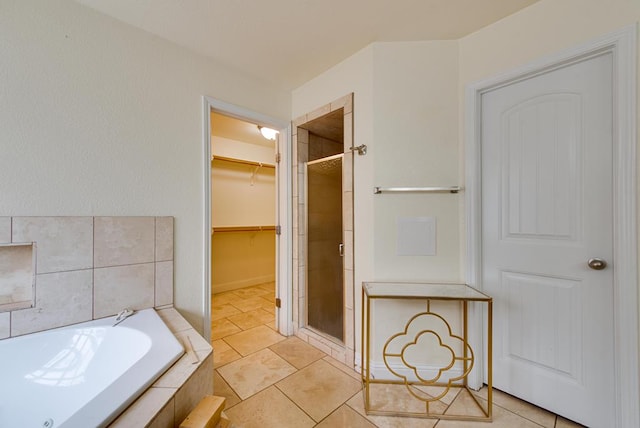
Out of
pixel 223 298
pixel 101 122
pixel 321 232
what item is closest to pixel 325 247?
pixel 321 232

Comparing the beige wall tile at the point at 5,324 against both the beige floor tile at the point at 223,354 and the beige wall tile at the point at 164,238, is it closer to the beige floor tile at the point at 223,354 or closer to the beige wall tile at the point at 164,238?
the beige wall tile at the point at 164,238

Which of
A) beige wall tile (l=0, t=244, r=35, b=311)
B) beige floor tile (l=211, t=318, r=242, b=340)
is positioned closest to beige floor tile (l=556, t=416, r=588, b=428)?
beige floor tile (l=211, t=318, r=242, b=340)

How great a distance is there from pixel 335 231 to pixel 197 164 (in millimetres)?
1228

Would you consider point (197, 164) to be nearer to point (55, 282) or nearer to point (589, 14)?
point (55, 282)

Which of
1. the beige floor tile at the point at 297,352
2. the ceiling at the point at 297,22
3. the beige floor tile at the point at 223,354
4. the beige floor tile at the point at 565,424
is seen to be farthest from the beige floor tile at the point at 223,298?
the beige floor tile at the point at 565,424

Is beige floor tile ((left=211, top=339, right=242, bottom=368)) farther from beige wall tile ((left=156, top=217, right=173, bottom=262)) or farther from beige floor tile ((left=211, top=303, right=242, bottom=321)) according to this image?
beige wall tile ((left=156, top=217, right=173, bottom=262))

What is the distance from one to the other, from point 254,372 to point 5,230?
5.34 ft

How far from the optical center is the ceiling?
137 centimetres

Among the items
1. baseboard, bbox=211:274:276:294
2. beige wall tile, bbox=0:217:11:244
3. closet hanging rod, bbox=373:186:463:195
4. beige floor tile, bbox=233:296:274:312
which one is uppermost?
closet hanging rod, bbox=373:186:463:195

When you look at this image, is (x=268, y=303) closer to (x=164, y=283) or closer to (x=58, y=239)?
(x=164, y=283)

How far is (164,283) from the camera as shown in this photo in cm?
160

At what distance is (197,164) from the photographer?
1.75 m

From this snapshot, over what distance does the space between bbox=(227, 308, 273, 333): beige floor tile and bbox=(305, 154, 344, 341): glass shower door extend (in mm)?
627

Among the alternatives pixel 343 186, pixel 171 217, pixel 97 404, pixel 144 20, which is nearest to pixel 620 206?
pixel 343 186
